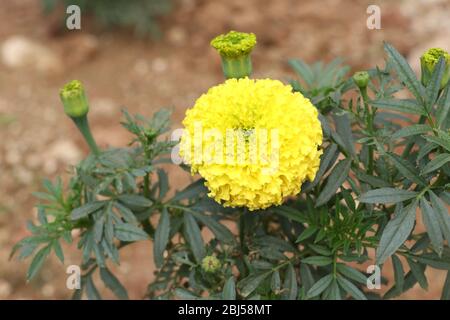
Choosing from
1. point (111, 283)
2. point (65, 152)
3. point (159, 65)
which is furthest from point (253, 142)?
point (159, 65)

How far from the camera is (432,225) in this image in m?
1.19

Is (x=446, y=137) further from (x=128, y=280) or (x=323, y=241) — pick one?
(x=128, y=280)

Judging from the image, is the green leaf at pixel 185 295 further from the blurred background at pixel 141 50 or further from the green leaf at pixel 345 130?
the blurred background at pixel 141 50

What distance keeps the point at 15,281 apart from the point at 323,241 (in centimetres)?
138

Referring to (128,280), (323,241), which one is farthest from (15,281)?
(323,241)

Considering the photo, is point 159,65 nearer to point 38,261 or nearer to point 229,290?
point 38,261

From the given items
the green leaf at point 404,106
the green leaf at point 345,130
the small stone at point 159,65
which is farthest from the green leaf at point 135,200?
the small stone at point 159,65

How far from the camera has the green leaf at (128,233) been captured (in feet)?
4.59

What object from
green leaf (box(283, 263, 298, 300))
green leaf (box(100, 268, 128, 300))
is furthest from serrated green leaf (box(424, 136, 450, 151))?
green leaf (box(100, 268, 128, 300))

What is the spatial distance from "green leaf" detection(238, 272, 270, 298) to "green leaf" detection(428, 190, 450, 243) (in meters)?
0.39

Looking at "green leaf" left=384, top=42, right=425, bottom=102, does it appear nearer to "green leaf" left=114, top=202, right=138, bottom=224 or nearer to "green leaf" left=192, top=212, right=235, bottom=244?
"green leaf" left=192, top=212, right=235, bottom=244

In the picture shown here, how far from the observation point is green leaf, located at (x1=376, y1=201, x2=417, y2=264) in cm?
116

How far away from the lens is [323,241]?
1430 mm
